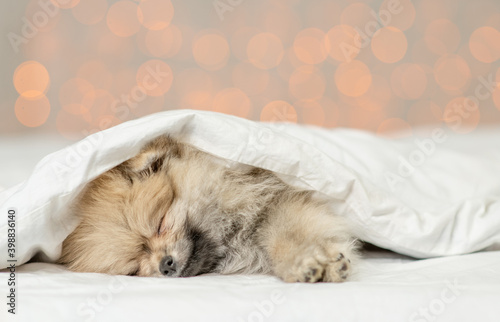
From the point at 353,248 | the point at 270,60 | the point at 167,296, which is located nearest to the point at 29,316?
the point at 167,296

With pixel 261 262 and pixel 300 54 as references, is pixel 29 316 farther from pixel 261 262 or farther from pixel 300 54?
pixel 300 54

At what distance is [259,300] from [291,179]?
546mm

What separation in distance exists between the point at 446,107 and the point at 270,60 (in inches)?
71.4

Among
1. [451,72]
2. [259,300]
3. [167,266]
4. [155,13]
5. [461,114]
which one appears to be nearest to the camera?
[259,300]

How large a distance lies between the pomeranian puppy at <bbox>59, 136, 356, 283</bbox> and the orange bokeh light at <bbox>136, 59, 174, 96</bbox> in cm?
315

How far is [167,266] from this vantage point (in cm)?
144

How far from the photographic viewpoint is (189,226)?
152 centimetres

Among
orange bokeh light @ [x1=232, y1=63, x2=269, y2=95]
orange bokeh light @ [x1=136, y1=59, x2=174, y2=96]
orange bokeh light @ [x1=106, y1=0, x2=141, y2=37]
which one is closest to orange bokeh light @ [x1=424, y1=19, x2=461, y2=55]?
orange bokeh light @ [x1=232, y1=63, x2=269, y2=95]

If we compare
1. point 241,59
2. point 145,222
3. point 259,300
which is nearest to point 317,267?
point 259,300

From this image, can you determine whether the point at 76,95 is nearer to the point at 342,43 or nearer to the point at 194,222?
the point at 342,43

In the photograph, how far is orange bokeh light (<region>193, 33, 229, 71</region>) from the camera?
456cm

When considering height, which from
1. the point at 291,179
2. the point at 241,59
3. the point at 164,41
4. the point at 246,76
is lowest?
the point at 291,179

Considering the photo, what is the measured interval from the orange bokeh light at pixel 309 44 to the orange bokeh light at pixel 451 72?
1.19 meters

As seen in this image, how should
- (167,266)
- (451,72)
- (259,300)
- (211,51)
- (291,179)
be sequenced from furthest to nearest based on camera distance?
(451,72)
(211,51)
(291,179)
(167,266)
(259,300)
